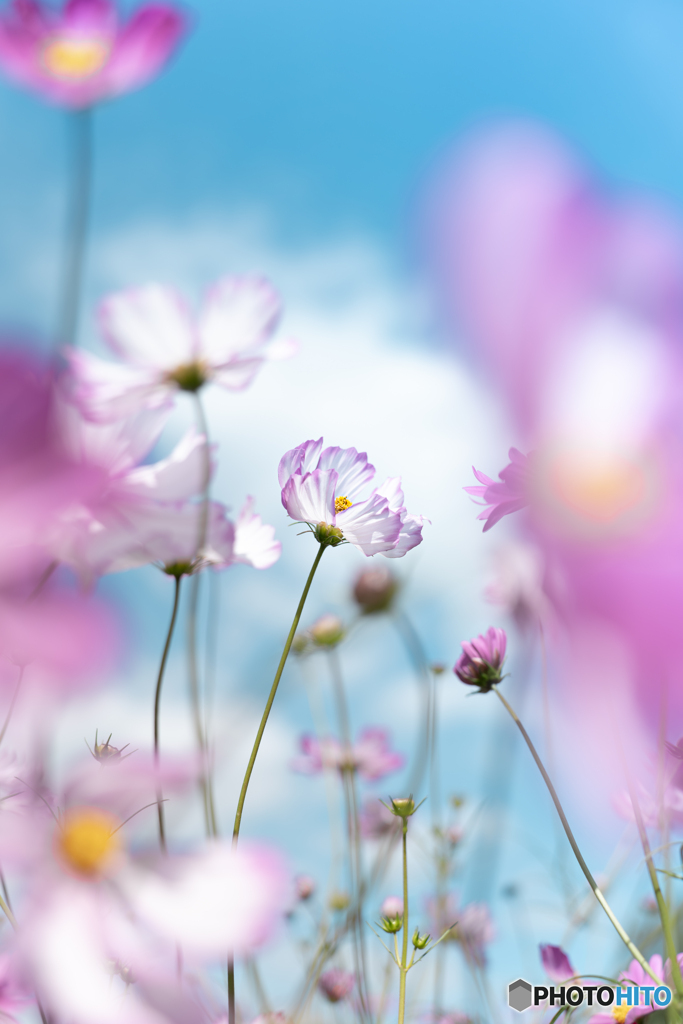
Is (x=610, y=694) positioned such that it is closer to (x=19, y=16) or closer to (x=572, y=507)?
(x=572, y=507)

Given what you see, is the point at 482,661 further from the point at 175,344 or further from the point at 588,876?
the point at 175,344

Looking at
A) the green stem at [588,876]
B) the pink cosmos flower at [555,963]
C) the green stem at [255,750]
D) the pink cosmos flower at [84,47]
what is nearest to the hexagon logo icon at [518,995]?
the pink cosmos flower at [555,963]

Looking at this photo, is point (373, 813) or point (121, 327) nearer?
point (121, 327)

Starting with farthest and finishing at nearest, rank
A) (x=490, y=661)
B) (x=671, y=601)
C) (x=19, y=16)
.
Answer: (x=490, y=661) → (x=19, y=16) → (x=671, y=601)

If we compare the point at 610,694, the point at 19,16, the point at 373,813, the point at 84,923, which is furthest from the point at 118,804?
the point at 373,813

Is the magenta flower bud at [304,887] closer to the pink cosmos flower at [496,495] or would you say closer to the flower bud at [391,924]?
the flower bud at [391,924]

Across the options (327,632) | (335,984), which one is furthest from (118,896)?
(335,984)
